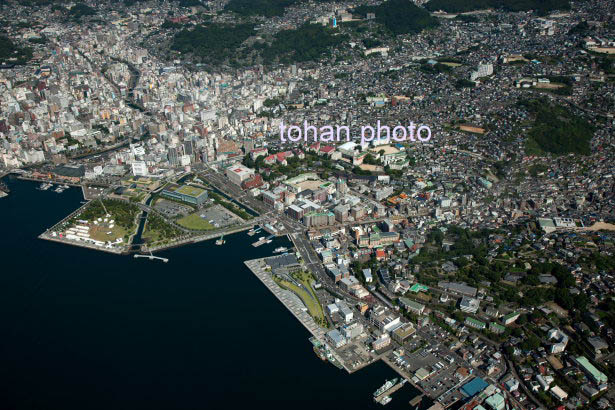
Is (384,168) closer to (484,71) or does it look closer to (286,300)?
(286,300)

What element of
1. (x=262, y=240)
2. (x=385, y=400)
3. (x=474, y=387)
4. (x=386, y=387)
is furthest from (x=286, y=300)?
(x=474, y=387)

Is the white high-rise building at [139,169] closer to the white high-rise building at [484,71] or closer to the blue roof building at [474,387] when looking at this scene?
the blue roof building at [474,387]

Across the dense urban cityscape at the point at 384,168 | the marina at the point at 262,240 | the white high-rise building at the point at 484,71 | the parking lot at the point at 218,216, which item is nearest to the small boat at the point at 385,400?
the dense urban cityscape at the point at 384,168

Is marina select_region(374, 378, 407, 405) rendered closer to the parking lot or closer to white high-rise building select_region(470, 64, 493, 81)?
the parking lot

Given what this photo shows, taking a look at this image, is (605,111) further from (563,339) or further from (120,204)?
(120,204)

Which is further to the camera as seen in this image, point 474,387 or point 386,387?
point 386,387
